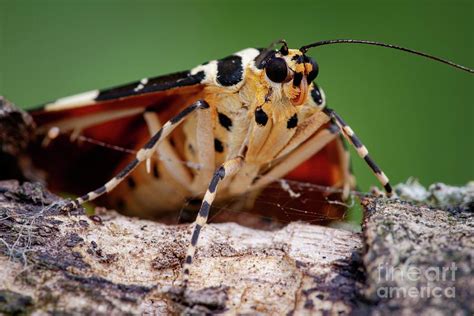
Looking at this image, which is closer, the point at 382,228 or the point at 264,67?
the point at 382,228

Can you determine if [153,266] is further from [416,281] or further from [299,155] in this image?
[299,155]

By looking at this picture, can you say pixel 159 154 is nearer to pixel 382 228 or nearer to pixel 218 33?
pixel 382 228

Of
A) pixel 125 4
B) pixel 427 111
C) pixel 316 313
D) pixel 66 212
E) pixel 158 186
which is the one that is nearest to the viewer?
pixel 316 313

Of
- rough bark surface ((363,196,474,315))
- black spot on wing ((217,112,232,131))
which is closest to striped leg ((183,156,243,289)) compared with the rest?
black spot on wing ((217,112,232,131))

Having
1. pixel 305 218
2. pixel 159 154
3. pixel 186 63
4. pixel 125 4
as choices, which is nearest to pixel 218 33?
pixel 186 63

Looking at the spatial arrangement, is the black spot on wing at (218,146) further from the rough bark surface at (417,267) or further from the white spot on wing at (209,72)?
the rough bark surface at (417,267)

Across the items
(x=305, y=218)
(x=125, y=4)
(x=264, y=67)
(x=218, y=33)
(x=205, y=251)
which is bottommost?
(x=205, y=251)

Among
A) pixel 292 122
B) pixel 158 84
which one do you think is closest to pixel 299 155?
pixel 292 122
